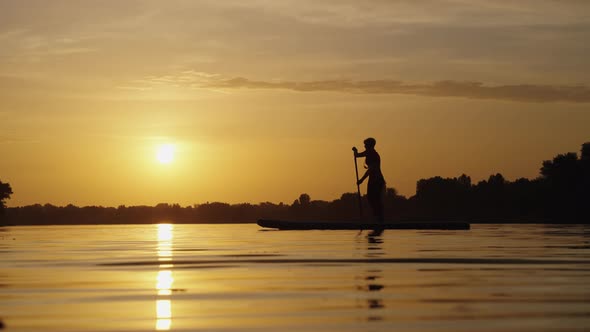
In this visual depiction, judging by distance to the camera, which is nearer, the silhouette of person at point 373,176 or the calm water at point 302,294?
the calm water at point 302,294

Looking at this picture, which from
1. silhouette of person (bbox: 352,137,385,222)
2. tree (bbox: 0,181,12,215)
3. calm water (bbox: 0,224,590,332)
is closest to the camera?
calm water (bbox: 0,224,590,332)

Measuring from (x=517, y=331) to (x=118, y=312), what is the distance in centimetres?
367

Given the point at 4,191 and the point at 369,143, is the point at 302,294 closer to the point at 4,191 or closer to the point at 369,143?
the point at 369,143

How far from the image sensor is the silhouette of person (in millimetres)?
35500

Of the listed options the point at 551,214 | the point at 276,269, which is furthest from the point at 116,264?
the point at 551,214

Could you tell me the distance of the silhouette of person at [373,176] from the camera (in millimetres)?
35500

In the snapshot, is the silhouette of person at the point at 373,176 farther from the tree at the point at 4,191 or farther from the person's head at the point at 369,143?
the tree at the point at 4,191

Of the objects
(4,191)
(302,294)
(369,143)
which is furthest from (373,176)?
(4,191)

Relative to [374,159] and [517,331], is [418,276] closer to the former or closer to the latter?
[517,331]

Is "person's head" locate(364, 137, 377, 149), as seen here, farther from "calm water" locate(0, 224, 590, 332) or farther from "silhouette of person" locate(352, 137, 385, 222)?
"calm water" locate(0, 224, 590, 332)

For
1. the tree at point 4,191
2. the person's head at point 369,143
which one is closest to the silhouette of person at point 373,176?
the person's head at point 369,143

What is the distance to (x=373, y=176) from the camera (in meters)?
35.6

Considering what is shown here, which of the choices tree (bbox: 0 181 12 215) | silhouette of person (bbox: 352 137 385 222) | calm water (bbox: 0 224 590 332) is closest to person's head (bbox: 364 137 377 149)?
silhouette of person (bbox: 352 137 385 222)

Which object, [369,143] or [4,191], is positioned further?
[4,191]
